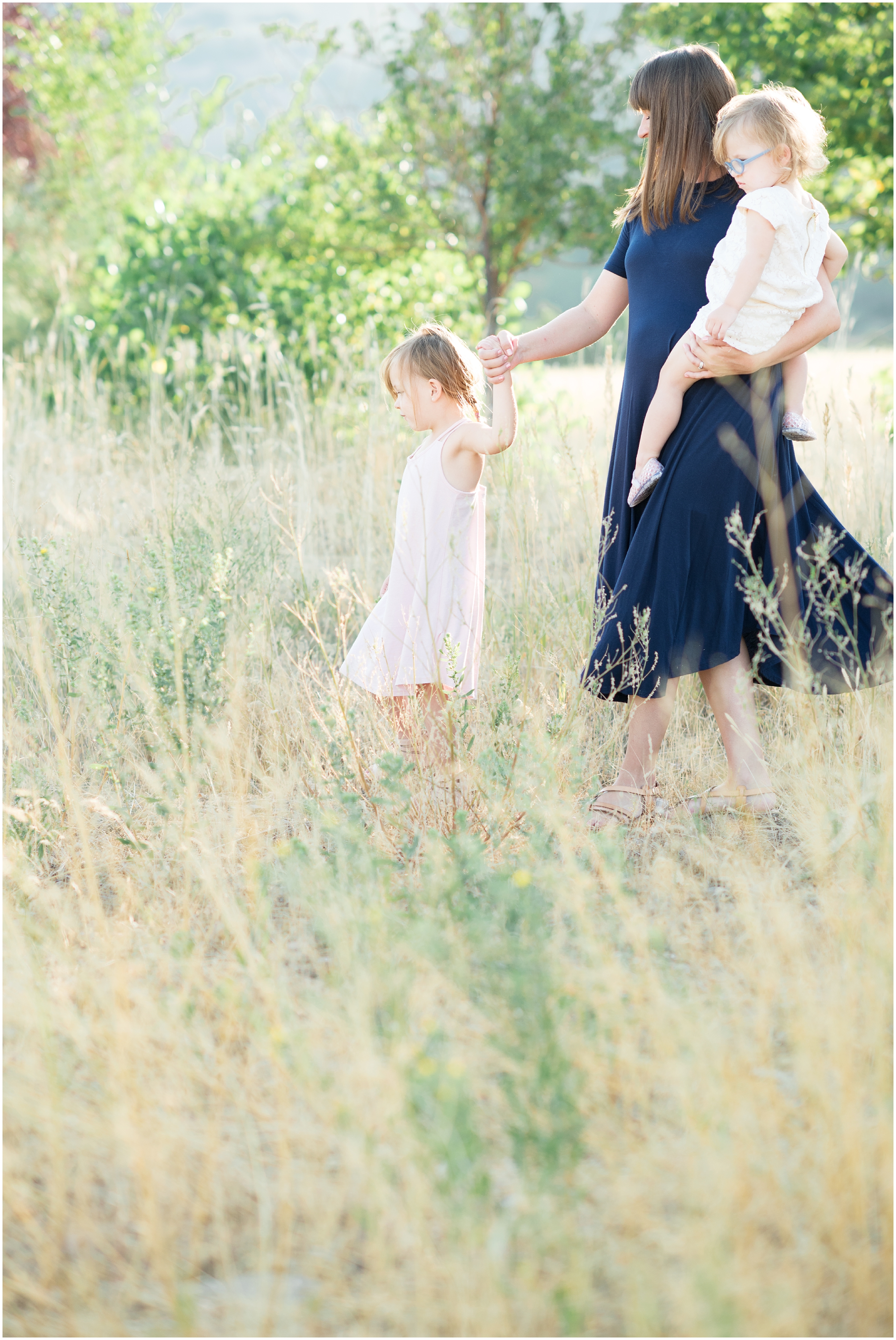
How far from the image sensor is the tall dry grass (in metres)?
1.21

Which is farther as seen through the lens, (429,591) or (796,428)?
(429,591)

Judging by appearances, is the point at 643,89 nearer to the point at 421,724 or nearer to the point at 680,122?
the point at 680,122

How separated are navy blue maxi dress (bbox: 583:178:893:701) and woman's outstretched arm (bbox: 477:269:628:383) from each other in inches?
7.1

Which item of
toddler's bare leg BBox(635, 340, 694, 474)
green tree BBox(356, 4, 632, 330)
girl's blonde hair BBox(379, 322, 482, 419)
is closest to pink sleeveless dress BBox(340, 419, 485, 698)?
girl's blonde hair BBox(379, 322, 482, 419)

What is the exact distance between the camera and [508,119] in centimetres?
603

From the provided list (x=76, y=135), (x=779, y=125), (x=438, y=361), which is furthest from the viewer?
(x=76, y=135)

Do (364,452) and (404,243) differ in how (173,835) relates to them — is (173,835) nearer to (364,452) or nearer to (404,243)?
(364,452)

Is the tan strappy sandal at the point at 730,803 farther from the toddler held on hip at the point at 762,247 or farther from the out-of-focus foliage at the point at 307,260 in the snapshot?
the out-of-focus foliage at the point at 307,260

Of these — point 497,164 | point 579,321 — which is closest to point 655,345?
point 579,321

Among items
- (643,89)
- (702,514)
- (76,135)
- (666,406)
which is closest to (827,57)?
(643,89)

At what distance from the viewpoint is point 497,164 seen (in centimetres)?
615

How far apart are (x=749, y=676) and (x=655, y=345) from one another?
81 centimetres

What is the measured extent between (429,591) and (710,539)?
2.36 feet

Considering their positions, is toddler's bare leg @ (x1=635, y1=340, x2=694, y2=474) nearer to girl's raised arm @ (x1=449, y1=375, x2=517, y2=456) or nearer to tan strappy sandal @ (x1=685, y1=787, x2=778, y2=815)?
girl's raised arm @ (x1=449, y1=375, x2=517, y2=456)
